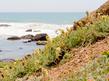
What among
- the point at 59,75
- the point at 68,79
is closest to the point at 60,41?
the point at 59,75

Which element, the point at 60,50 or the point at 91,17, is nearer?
the point at 60,50

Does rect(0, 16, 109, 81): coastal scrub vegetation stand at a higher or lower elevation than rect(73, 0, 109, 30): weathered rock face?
lower

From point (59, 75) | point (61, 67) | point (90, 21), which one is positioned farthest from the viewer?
point (90, 21)

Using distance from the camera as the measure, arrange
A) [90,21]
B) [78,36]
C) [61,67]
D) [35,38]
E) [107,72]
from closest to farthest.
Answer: [107,72], [61,67], [78,36], [90,21], [35,38]

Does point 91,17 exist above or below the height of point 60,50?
above

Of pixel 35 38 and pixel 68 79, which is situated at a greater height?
pixel 68 79

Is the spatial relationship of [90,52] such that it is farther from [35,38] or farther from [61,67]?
[35,38]

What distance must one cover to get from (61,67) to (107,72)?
1.62 m

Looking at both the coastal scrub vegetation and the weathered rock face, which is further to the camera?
the weathered rock face

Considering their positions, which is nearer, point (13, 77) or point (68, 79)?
point (68, 79)

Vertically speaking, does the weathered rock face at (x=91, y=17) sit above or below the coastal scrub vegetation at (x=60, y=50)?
above

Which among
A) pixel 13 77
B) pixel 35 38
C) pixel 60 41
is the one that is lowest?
pixel 35 38

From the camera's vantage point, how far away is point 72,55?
777cm

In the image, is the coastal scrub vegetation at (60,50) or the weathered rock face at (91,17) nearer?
the coastal scrub vegetation at (60,50)
